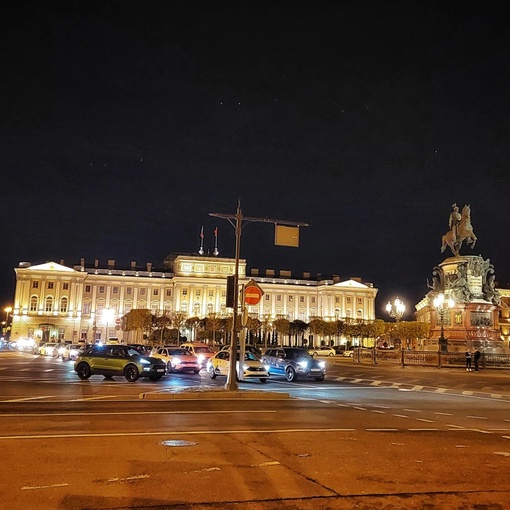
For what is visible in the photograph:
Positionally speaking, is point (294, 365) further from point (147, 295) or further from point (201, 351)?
point (147, 295)

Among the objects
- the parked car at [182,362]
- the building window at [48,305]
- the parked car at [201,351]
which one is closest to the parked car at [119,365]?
the parked car at [182,362]

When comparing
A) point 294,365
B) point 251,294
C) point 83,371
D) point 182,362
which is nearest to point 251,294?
point 251,294

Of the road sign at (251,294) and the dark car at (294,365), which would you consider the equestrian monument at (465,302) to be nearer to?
the dark car at (294,365)

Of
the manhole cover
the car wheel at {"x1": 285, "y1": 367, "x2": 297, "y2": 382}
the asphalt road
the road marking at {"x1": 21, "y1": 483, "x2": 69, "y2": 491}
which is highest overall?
the car wheel at {"x1": 285, "y1": 367, "x2": 297, "y2": 382}

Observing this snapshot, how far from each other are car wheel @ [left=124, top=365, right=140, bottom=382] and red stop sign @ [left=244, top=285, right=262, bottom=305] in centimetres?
798

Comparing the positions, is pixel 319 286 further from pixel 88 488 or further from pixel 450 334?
pixel 88 488

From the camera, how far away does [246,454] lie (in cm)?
949

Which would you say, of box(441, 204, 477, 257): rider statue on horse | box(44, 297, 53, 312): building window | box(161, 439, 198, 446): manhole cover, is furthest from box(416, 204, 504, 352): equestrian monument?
box(44, 297, 53, 312): building window

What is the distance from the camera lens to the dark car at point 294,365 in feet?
96.9

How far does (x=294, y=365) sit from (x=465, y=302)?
1980cm

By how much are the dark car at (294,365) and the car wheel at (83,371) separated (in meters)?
9.68

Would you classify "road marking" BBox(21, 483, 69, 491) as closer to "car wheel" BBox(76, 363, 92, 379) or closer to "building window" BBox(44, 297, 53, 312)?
"car wheel" BBox(76, 363, 92, 379)

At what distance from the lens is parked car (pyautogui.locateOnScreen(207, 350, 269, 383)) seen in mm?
26547

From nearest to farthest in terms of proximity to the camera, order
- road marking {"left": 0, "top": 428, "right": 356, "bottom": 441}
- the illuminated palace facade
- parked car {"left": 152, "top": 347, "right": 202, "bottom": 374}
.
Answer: road marking {"left": 0, "top": 428, "right": 356, "bottom": 441} → parked car {"left": 152, "top": 347, "right": 202, "bottom": 374} → the illuminated palace facade
